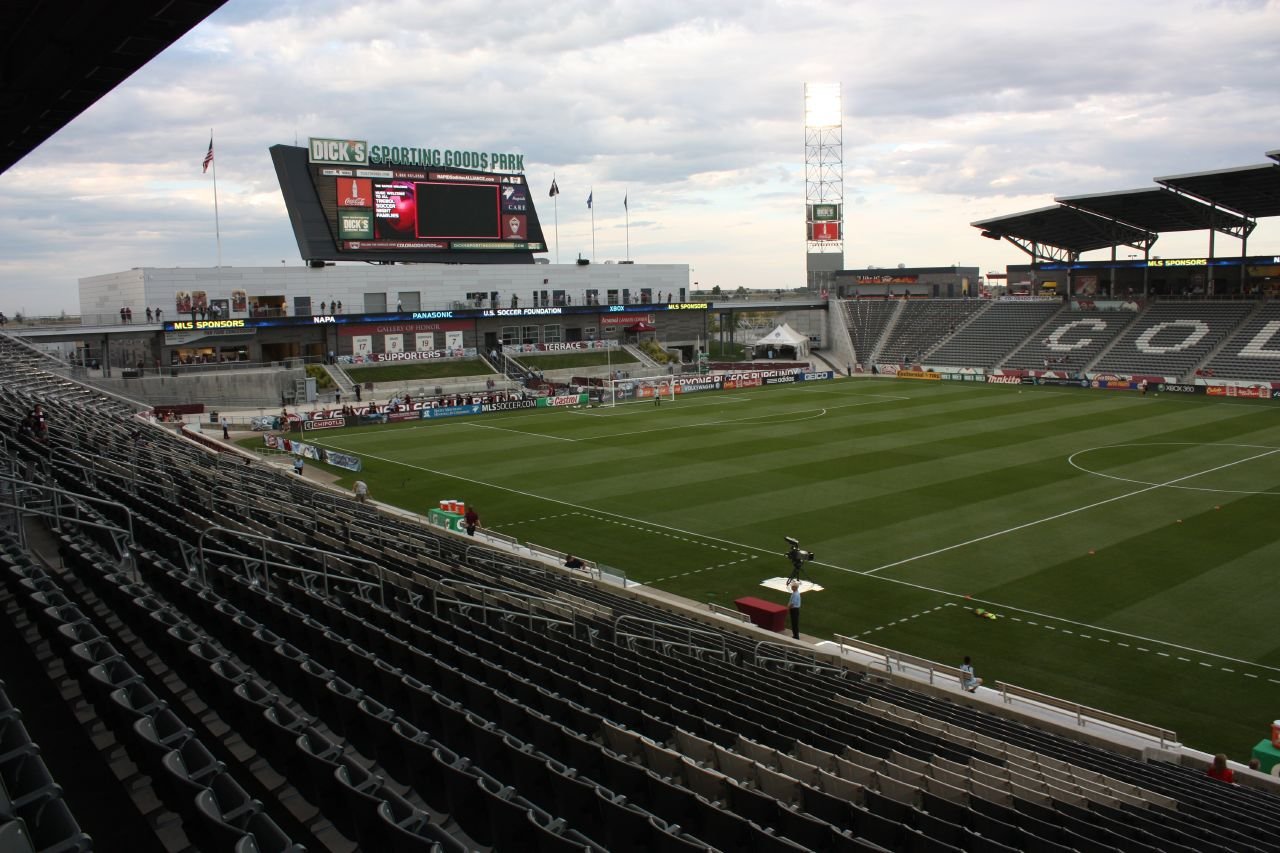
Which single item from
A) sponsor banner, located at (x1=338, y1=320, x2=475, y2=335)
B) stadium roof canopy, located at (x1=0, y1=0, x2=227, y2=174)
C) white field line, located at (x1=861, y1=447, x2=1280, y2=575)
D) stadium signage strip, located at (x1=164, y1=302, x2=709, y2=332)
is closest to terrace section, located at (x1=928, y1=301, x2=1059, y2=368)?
stadium signage strip, located at (x1=164, y1=302, x2=709, y2=332)

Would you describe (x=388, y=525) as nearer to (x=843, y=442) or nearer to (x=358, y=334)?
(x=843, y=442)

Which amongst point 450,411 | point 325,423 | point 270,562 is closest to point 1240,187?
point 450,411

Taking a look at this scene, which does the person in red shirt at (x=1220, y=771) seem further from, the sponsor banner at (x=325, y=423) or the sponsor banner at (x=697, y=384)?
the sponsor banner at (x=697, y=384)

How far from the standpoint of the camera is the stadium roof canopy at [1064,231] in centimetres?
8181

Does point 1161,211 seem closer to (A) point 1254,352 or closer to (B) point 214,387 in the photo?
(A) point 1254,352

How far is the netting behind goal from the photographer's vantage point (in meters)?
74.2

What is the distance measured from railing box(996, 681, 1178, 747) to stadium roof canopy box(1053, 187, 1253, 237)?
204 ft

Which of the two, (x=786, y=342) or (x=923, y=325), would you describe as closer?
(x=923, y=325)

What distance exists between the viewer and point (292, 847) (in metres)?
5.79

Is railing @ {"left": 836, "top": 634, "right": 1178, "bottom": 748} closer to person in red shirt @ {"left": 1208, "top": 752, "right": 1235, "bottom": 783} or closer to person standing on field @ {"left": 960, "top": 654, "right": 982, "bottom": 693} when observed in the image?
person standing on field @ {"left": 960, "top": 654, "right": 982, "bottom": 693}

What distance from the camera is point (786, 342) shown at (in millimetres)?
100500

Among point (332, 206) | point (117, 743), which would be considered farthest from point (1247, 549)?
point (332, 206)

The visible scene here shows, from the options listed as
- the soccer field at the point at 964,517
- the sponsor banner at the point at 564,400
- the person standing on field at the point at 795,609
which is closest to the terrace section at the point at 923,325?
the soccer field at the point at 964,517

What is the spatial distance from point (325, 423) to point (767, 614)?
44.8 meters
